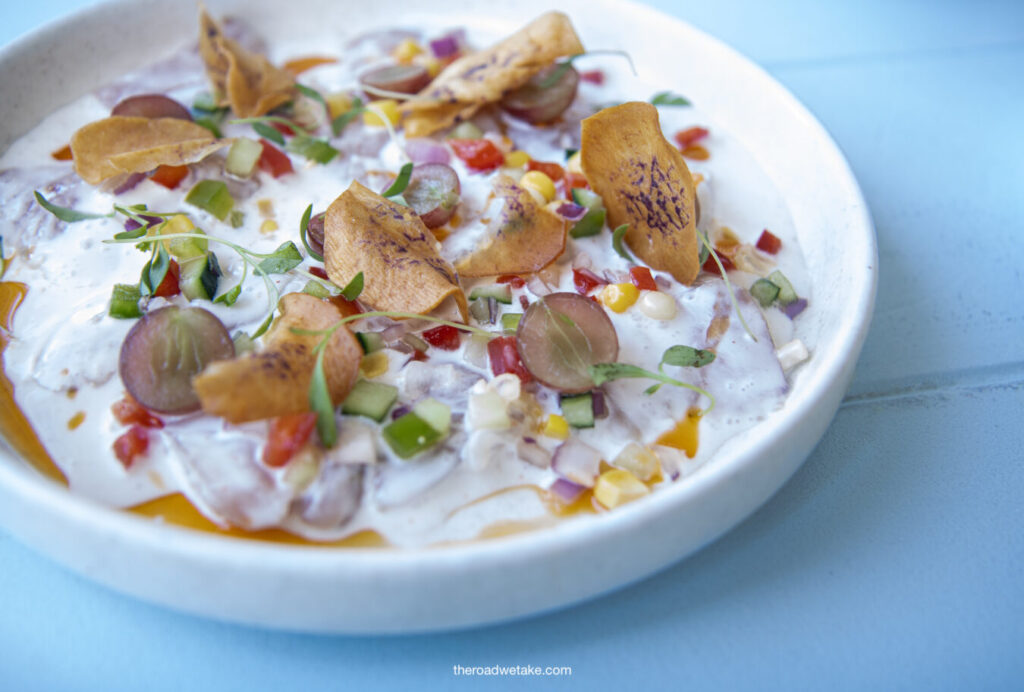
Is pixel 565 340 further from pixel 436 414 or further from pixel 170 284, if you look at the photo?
pixel 170 284

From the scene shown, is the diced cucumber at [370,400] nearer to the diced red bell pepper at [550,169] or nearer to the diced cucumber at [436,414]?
the diced cucumber at [436,414]

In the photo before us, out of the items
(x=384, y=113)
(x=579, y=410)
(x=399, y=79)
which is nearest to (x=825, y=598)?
(x=579, y=410)

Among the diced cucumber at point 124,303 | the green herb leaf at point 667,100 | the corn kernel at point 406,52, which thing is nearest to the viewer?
the diced cucumber at point 124,303

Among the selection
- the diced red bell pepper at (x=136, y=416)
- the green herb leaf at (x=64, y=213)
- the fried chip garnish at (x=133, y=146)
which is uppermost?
the fried chip garnish at (x=133, y=146)

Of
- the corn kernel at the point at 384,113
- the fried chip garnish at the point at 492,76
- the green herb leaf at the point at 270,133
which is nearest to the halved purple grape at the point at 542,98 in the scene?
the fried chip garnish at the point at 492,76

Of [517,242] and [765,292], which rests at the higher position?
[517,242]

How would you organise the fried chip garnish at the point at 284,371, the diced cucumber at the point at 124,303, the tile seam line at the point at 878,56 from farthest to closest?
the tile seam line at the point at 878,56, the diced cucumber at the point at 124,303, the fried chip garnish at the point at 284,371
